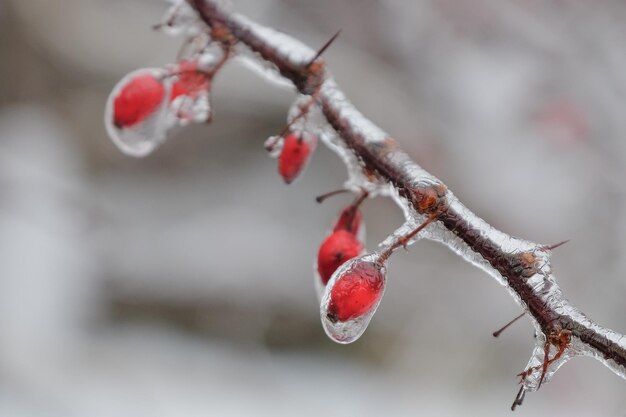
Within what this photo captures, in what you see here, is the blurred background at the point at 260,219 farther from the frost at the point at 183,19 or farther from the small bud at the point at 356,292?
the small bud at the point at 356,292

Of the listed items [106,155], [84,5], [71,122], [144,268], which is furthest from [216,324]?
[84,5]

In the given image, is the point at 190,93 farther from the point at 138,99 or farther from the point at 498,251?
the point at 498,251

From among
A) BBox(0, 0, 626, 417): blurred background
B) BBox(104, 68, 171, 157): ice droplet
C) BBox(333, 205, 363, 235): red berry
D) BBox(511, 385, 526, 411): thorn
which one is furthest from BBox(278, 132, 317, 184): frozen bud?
BBox(0, 0, 626, 417): blurred background

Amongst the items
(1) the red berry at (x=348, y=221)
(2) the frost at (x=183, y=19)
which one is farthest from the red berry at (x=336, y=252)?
(2) the frost at (x=183, y=19)

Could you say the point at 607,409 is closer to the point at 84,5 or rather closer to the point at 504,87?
the point at 504,87

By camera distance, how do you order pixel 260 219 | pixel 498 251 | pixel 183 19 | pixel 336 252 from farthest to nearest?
pixel 260 219
pixel 183 19
pixel 336 252
pixel 498 251

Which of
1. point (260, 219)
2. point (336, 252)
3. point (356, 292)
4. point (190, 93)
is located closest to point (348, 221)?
point (336, 252)
